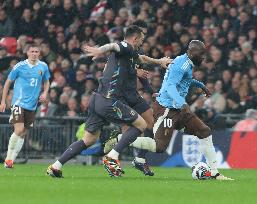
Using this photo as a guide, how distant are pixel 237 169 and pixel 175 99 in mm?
5723

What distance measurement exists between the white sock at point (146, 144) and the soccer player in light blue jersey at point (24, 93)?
313 cm

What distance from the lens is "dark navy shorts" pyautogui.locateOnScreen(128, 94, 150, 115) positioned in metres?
14.8

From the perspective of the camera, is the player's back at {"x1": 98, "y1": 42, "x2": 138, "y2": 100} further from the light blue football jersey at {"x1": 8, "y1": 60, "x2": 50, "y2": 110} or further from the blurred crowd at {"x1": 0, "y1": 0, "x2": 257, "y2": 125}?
the blurred crowd at {"x1": 0, "y1": 0, "x2": 257, "y2": 125}

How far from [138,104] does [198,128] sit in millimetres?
1320

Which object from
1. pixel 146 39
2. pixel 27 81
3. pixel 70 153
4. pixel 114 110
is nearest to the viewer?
pixel 70 153

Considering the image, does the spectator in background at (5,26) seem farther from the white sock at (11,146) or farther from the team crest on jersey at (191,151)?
the white sock at (11,146)

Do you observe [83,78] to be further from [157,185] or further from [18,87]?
[157,185]

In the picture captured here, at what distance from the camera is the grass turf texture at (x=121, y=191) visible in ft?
32.7

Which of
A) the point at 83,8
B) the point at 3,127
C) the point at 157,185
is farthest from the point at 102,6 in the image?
the point at 157,185

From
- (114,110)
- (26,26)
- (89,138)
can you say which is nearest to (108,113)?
(114,110)

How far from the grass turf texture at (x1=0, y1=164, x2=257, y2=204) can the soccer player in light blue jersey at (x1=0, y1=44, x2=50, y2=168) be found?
3781mm

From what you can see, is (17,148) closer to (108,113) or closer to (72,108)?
(108,113)

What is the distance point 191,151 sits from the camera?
2025 cm

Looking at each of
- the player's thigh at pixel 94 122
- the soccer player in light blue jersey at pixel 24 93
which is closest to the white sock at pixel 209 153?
the player's thigh at pixel 94 122
